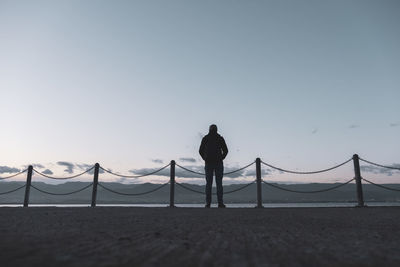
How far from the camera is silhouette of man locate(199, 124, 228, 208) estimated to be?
7172 millimetres

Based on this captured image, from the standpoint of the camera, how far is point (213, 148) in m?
7.21

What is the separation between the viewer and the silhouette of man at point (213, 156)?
282 inches

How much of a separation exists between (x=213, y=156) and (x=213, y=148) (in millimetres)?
A: 208

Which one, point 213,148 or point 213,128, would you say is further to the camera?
point 213,128

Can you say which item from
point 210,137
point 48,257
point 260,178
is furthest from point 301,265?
point 260,178

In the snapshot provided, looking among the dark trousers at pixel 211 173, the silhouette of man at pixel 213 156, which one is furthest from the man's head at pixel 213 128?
the dark trousers at pixel 211 173

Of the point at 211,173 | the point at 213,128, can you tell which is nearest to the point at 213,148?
the point at 213,128

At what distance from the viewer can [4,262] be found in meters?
0.92

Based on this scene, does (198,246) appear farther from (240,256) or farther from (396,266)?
(396,266)

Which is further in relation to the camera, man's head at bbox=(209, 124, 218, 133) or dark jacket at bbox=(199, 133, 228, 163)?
man's head at bbox=(209, 124, 218, 133)

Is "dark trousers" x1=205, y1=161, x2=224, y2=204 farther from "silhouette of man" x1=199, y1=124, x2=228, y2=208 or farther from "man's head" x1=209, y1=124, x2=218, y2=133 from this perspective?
"man's head" x1=209, y1=124, x2=218, y2=133

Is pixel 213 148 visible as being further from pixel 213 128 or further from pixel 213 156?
pixel 213 128

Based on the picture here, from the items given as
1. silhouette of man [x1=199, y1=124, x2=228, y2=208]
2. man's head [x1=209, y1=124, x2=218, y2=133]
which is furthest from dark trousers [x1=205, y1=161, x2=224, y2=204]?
man's head [x1=209, y1=124, x2=218, y2=133]

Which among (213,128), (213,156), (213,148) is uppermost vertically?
(213,128)
